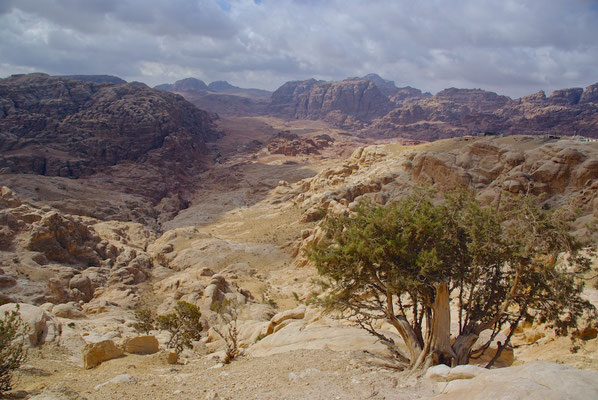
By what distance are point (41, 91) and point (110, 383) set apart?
84.6 m

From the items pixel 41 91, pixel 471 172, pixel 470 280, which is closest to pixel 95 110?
pixel 41 91

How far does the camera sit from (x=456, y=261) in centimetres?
924

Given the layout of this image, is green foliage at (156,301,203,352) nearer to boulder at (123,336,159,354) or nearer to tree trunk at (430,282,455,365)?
boulder at (123,336,159,354)

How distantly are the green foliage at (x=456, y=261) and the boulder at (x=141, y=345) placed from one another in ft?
23.8

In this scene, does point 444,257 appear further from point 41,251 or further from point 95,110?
point 95,110

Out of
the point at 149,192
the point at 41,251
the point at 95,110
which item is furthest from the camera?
the point at 95,110

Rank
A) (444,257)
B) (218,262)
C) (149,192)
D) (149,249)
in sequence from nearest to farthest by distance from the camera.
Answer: (444,257) < (218,262) < (149,249) < (149,192)

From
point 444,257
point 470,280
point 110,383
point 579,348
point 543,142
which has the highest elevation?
point 543,142

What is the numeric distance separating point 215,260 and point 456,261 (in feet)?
82.7

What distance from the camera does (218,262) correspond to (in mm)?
31531

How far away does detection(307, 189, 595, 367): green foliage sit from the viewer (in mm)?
8477

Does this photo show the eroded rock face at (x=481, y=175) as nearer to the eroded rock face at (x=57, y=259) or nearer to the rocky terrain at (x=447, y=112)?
the eroded rock face at (x=57, y=259)

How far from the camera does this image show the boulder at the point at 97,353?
1120 cm

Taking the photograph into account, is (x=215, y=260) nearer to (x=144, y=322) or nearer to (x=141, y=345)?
(x=144, y=322)
